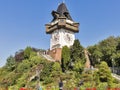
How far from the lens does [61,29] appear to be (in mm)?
48594

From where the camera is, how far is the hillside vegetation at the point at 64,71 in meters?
31.8

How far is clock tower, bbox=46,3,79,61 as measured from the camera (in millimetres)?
48156

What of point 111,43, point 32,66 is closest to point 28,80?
point 32,66

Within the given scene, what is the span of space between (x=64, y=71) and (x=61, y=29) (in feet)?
37.4

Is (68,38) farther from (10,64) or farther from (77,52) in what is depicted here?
(10,64)

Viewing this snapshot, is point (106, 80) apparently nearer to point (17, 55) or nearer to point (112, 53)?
point (112, 53)

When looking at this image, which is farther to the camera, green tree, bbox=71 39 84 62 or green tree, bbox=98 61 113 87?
green tree, bbox=71 39 84 62

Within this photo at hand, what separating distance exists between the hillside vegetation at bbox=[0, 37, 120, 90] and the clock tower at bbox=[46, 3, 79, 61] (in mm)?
5271

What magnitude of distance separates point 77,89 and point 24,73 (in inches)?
434

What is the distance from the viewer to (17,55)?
156 ft

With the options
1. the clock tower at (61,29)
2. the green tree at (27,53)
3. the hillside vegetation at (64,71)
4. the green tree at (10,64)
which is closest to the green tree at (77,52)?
the hillside vegetation at (64,71)

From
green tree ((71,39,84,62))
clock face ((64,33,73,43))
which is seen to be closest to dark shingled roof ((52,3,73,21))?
clock face ((64,33,73,43))

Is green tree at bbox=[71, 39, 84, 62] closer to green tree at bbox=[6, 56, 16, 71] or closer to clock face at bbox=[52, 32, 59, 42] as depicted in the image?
clock face at bbox=[52, 32, 59, 42]

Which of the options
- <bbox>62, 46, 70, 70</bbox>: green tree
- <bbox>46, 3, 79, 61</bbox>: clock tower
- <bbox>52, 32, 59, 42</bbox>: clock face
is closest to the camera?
<bbox>62, 46, 70, 70</bbox>: green tree
